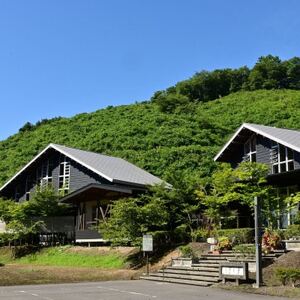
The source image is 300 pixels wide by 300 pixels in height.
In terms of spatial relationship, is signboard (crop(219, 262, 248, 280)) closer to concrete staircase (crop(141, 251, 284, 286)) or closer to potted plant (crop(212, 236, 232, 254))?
concrete staircase (crop(141, 251, 284, 286))

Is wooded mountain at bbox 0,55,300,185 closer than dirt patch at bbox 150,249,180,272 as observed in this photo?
No

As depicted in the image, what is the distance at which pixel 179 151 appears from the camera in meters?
49.6

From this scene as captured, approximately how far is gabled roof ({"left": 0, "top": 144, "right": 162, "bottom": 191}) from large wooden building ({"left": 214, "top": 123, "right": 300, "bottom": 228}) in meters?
4.94

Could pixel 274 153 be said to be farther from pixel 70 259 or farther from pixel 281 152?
pixel 70 259

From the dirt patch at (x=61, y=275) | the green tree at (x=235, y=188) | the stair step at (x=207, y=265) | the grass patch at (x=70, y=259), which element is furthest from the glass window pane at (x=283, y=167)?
the dirt patch at (x=61, y=275)

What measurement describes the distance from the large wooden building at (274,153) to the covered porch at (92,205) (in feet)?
21.7

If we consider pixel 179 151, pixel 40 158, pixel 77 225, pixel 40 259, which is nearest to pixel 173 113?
pixel 179 151

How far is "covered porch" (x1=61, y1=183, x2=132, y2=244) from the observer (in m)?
27.8

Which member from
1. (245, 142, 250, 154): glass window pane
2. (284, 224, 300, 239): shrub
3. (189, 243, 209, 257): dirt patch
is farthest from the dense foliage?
(284, 224, 300, 239): shrub

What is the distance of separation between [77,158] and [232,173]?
1251cm

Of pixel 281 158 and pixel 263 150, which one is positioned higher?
pixel 263 150

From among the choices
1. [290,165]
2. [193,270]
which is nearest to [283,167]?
[290,165]

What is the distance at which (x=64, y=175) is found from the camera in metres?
34.4

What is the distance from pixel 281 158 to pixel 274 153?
2.14ft
